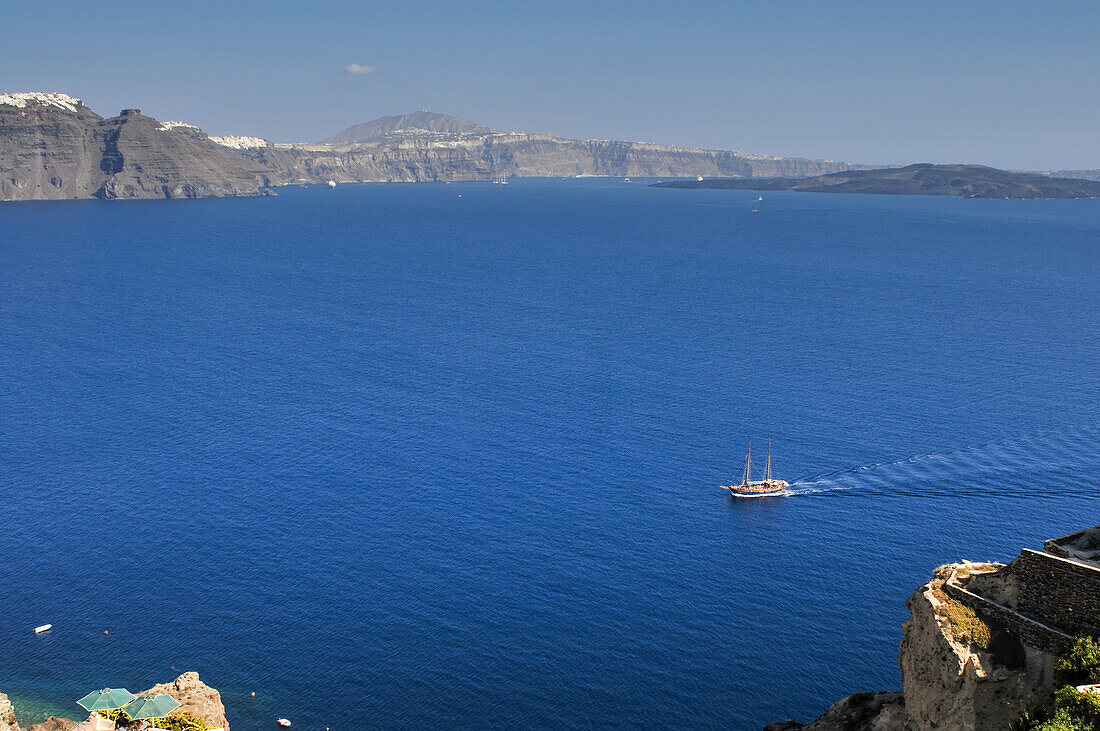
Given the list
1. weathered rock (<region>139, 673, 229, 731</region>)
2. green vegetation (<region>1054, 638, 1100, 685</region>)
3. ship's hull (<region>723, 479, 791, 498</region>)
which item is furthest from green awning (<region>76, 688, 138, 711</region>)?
ship's hull (<region>723, 479, 791, 498</region>)

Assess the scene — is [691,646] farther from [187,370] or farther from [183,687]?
[187,370]

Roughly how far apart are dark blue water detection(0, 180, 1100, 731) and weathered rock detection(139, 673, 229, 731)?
4.13 m

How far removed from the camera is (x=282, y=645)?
217 feet

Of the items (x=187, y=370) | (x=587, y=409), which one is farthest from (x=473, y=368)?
(x=187, y=370)

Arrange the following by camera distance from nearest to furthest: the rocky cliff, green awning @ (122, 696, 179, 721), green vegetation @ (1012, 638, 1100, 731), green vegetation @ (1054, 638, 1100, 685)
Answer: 1. green vegetation @ (1012, 638, 1100, 731)
2. green vegetation @ (1054, 638, 1100, 685)
3. the rocky cliff
4. green awning @ (122, 696, 179, 721)

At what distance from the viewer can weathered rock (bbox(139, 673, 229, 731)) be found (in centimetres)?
5294

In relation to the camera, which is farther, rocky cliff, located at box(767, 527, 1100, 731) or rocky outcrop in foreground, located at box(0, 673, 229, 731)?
rocky outcrop in foreground, located at box(0, 673, 229, 731)

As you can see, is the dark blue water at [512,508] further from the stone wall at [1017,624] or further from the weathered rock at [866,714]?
the stone wall at [1017,624]

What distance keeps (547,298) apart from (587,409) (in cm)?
7432

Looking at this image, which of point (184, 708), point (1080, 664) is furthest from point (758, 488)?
point (1080, 664)

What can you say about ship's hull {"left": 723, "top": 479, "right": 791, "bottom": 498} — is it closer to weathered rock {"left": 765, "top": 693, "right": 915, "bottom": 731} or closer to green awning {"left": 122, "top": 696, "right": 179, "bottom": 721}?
weathered rock {"left": 765, "top": 693, "right": 915, "bottom": 731}

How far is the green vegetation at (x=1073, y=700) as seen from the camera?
2973 cm

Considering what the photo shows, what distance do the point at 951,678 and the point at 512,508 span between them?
54755 millimetres

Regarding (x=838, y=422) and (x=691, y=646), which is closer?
(x=691, y=646)
